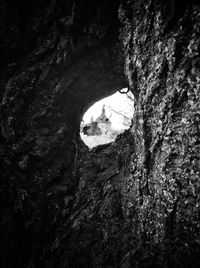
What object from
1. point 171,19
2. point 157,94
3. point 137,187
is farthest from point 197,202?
point 171,19

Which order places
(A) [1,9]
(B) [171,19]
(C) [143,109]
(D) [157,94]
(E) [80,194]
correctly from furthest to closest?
(E) [80,194], (A) [1,9], (C) [143,109], (D) [157,94], (B) [171,19]

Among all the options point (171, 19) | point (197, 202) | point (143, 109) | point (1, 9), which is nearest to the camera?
point (197, 202)

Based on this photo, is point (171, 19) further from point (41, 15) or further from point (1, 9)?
point (1, 9)

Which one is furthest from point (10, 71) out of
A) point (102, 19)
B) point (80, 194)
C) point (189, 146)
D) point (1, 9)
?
point (189, 146)

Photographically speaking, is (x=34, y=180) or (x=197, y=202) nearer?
(x=197, y=202)

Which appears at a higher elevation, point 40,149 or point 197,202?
point 40,149

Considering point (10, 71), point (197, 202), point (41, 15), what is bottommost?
point (197, 202)
